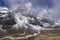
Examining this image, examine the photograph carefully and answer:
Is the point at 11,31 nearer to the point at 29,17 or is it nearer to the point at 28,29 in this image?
the point at 28,29

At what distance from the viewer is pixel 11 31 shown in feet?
76.8

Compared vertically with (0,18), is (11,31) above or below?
below

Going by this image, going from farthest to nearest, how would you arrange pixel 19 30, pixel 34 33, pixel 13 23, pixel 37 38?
pixel 13 23
pixel 19 30
pixel 34 33
pixel 37 38

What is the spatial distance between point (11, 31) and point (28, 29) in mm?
2795

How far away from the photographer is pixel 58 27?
88.3ft

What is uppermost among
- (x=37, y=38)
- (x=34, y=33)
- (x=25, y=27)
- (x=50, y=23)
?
(x=50, y=23)

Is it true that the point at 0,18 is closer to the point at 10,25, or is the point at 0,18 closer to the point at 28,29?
the point at 10,25

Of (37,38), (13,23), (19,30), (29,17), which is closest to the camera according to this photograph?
(37,38)

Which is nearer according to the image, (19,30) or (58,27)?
(19,30)

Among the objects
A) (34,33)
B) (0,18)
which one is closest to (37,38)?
(34,33)

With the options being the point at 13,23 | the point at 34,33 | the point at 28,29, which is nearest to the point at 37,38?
the point at 34,33

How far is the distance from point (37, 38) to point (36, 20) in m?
10.2

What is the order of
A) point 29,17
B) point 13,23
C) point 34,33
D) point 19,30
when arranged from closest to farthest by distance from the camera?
point 34,33 < point 19,30 < point 13,23 < point 29,17

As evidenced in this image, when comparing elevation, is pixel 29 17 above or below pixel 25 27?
above
